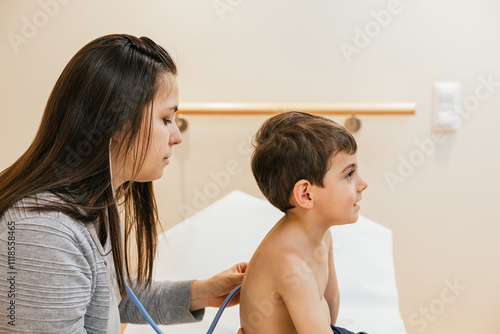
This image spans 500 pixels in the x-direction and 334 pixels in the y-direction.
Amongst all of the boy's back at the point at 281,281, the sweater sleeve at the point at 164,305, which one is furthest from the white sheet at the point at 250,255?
the boy's back at the point at 281,281

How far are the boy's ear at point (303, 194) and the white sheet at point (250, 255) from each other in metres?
0.39

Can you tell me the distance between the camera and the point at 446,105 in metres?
1.71

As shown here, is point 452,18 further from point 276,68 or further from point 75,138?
point 75,138

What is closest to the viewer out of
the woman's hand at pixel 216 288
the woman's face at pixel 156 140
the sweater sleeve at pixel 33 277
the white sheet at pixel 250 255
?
the sweater sleeve at pixel 33 277

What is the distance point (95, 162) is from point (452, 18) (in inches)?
53.3

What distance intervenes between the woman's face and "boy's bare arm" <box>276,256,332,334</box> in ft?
0.93

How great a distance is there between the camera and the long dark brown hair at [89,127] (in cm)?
78

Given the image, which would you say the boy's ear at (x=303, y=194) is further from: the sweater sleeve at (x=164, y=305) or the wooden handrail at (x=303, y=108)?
the wooden handrail at (x=303, y=108)

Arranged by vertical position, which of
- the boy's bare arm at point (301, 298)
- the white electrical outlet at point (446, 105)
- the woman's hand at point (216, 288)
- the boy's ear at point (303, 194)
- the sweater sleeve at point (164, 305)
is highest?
the white electrical outlet at point (446, 105)

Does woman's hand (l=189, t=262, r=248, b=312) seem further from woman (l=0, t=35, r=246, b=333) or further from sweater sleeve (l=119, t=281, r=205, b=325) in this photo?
woman (l=0, t=35, r=246, b=333)

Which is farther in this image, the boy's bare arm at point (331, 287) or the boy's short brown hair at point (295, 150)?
the boy's bare arm at point (331, 287)

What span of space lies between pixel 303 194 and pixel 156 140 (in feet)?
0.90

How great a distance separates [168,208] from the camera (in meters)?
1.77

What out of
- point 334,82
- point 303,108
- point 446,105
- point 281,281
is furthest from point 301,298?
point 446,105
